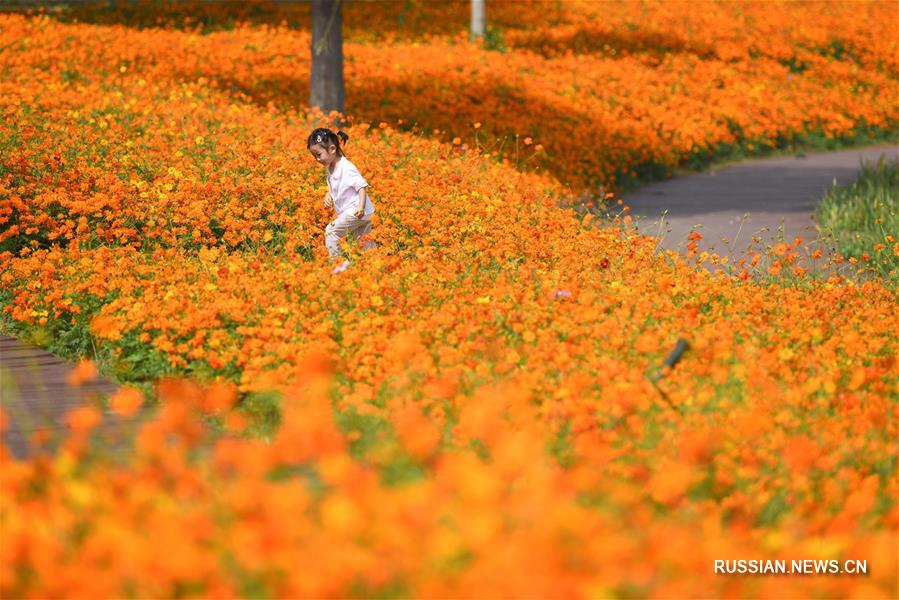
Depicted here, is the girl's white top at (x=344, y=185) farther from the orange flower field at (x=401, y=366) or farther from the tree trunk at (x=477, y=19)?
the tree trunk at (x=477, y=19)

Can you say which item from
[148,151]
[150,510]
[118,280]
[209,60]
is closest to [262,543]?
[150,510]

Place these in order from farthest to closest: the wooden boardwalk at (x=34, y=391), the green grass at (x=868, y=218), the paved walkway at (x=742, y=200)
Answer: the paved walkway at (x=742, y=200) → the green grass at (x=868, y=218) → the wooden boardwalk at (x=34, y=391)

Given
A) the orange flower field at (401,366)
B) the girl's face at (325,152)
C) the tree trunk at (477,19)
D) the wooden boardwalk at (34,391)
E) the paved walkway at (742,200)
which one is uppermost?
the tree trunk at (477,19)

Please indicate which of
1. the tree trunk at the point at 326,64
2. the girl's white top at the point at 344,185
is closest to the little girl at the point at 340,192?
the girl's white top at the point at 344,185

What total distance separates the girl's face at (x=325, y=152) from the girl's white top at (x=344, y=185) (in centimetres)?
6

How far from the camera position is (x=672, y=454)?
14.9ft

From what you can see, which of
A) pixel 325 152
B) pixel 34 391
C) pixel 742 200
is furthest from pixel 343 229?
pixel 742 200

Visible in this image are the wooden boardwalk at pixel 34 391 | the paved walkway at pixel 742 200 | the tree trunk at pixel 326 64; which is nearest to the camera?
the wooden boardwalk at pixel 34 391

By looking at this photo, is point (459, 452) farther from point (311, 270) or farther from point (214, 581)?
point (311, 270)

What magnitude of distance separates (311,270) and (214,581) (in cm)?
501

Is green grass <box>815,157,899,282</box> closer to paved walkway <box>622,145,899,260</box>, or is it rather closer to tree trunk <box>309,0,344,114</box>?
paved walkway <box>622,145,899,260</box>

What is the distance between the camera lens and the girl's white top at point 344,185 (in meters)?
8.69

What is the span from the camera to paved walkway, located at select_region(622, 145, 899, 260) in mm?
12438

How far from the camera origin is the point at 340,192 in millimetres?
8766
